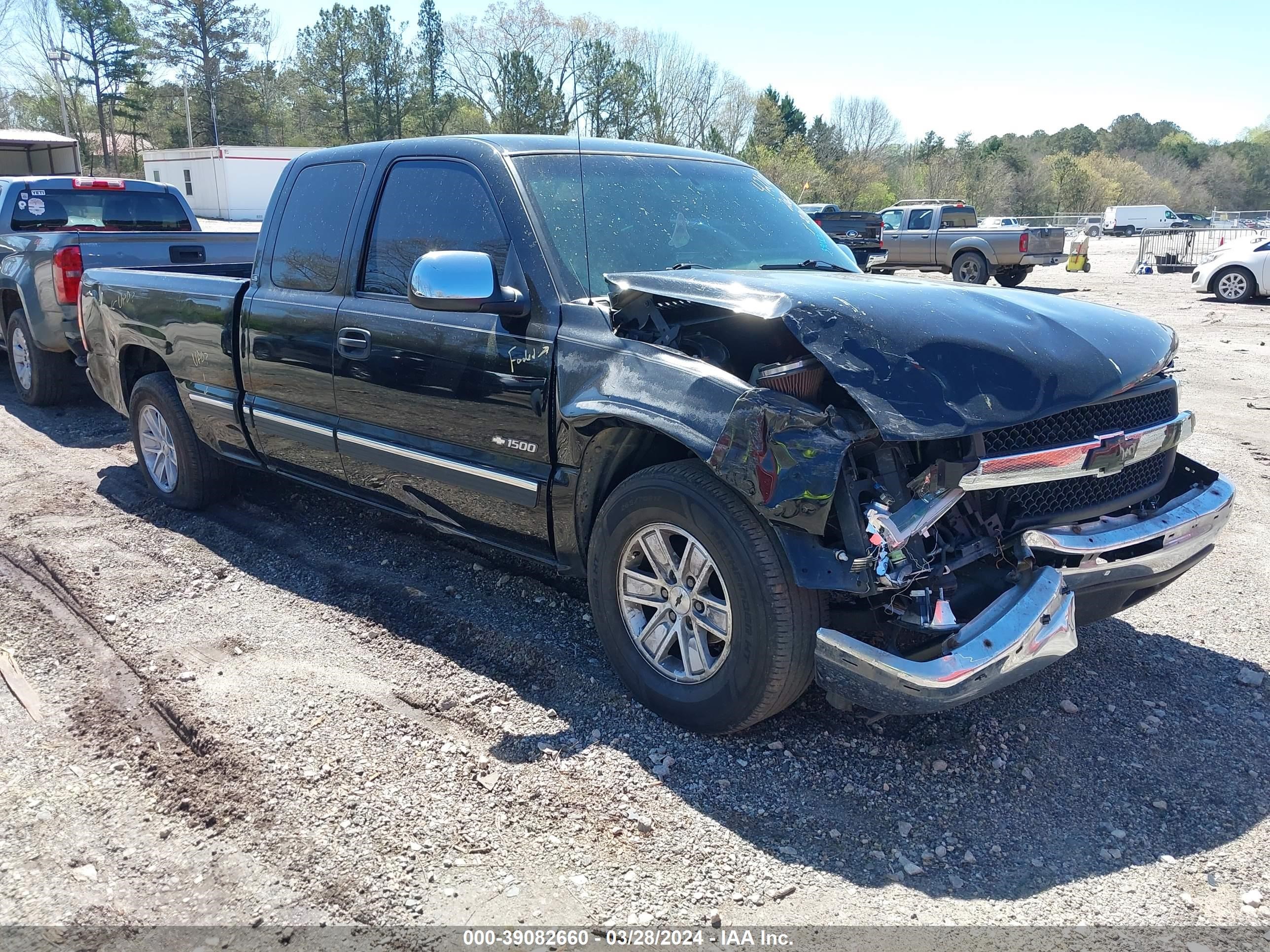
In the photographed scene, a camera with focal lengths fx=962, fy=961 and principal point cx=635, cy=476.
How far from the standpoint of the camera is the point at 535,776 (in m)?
3.13

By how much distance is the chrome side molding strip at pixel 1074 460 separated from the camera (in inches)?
110

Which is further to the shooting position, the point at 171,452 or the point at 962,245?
the point at 962,245

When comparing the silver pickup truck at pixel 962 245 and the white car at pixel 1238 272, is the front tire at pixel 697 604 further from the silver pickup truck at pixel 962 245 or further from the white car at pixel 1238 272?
the silver pickup truck at pixel 962 245

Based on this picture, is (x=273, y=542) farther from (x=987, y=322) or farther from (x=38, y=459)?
(x=987, y=322)

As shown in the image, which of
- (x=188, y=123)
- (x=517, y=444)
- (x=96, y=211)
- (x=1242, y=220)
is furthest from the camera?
(x=1242, y=220)

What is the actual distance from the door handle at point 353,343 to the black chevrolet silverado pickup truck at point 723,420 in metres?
0.02

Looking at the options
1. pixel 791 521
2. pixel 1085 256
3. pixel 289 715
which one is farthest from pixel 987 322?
pixel 1085 256

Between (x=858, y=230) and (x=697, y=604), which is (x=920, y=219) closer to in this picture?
(x=858, y=230)

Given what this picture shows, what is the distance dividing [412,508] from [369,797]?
1653 mm

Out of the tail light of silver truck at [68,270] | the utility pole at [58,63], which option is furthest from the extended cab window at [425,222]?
the utility pole at [58,63]

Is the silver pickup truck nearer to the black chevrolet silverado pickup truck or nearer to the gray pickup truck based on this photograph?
the gray pickup truck

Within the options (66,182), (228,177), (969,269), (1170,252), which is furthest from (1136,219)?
(66,182)

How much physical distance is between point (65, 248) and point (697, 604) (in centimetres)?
727

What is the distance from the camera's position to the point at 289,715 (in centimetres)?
352
